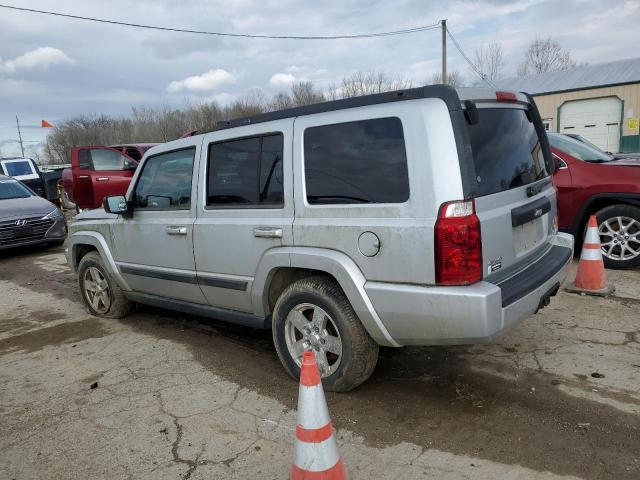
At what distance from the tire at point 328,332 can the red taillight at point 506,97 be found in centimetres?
158

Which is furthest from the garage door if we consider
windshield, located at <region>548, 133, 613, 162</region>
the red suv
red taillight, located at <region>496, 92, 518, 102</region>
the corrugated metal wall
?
red taillight, located at <region>496, 92, 518, 102</region>

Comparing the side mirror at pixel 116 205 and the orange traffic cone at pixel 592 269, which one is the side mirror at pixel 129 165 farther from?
the orange traffic cone at pixel 592 269

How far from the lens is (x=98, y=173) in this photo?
11375 mm

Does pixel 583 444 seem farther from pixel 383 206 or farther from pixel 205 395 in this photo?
pixel 205 395

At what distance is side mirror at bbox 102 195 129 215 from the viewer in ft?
14.9

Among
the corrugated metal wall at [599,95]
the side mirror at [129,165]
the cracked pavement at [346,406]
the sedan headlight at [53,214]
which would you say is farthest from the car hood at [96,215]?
the corrugated metal wall at [599,95]

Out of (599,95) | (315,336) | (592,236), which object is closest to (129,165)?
(315,336)

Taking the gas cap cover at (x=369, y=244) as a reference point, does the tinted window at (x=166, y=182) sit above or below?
above

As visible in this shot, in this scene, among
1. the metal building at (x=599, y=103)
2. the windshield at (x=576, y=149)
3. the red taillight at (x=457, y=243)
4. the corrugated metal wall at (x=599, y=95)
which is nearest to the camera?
the red taillight at (x=457, y=243)

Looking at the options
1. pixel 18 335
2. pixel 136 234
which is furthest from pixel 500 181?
pixel 18 335

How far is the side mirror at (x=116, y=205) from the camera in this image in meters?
4.54

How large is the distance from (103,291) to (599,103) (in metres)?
28.9

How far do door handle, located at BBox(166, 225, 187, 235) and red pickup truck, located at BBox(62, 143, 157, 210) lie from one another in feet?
25.2

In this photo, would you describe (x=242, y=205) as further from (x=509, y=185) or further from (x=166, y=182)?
(x=509, y=185)
